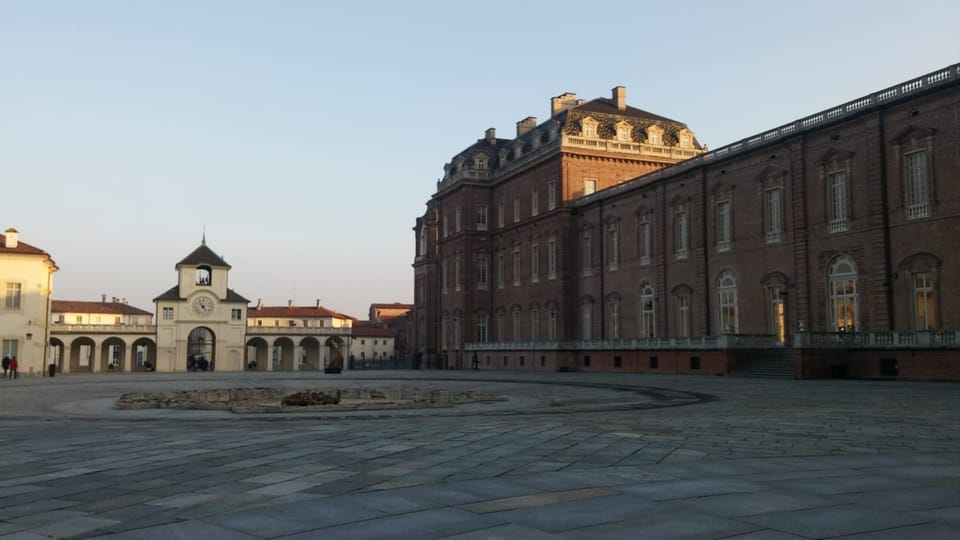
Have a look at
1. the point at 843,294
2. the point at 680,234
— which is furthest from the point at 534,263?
the point at 843,294

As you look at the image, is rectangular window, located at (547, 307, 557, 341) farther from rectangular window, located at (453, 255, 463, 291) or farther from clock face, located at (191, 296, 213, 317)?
clock face, located at (191, 296, 213, 317)

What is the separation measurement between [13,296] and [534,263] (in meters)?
36.4

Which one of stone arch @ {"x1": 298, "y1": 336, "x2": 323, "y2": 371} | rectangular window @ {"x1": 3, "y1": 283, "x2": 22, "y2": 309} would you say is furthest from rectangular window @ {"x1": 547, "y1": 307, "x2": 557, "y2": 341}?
rectangular window @ {"x1": 3, "y1": 283, "x2": 22, "y2": 309}

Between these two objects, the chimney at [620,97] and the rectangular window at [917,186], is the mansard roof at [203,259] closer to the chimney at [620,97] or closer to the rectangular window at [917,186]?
the chimney at [620,97]

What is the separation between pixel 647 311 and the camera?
51.9 metres

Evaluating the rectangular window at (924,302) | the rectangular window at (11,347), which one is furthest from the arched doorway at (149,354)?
the rectangular window at (924,302)

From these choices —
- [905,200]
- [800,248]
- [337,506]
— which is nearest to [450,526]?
[337,506]

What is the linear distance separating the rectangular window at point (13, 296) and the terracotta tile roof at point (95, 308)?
56342 mm

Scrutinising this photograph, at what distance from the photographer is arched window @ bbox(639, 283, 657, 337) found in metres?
51.2

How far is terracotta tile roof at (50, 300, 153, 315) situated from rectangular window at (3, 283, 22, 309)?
56.3m

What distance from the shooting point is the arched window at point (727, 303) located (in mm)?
44119

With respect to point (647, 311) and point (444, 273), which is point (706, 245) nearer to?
point (647, 311)

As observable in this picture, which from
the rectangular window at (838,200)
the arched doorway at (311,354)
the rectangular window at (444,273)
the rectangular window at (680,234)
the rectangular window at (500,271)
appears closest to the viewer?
the rectangular window at (838,200)

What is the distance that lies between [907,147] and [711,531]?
3330cm
